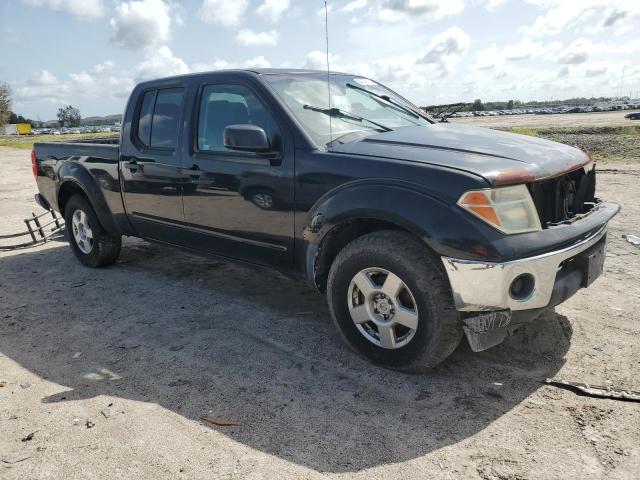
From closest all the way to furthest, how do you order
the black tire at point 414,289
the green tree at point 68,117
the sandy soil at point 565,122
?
the black tire at point 414,289, the sandy soil at point 565,122, the green tree at point 68,117

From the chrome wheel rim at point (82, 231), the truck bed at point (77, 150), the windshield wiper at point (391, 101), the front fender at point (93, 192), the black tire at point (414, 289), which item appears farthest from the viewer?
the chrome wheel rim at point (82, 231)

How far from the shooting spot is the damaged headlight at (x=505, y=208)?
8.95 feet

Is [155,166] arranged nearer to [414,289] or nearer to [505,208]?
[414,289]

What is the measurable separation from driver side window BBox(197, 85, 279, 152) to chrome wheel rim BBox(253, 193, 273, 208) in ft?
1.41

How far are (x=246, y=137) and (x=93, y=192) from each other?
2.59 metres

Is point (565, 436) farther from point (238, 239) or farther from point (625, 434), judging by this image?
point (238, 239)

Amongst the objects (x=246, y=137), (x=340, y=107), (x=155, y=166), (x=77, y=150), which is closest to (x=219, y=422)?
(x=246, y=137)

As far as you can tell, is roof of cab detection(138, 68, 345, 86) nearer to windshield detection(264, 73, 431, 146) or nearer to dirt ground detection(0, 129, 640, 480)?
windshield detection(264, 73, 431, 146)

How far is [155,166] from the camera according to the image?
448 cm

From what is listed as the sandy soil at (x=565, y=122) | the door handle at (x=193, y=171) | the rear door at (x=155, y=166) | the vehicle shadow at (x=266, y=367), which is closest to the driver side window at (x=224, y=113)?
the door handle at (x=193, y=171)

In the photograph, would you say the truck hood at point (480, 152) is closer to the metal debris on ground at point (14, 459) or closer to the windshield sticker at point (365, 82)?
the windshield sticker at point (365, 82)

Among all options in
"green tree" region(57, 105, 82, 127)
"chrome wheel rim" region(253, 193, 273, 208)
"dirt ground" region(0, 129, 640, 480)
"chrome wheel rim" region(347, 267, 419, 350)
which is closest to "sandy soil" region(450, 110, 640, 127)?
"dirt ground" region(0, 129, 640, 480)

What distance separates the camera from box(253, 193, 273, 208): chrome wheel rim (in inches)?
143

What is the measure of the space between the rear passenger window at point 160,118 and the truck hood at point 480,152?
165 centimetres
